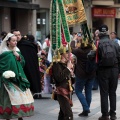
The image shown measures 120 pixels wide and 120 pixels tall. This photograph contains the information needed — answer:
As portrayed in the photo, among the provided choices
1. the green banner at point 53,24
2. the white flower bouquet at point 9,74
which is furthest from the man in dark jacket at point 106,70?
the white flower bouquet at point 9,74

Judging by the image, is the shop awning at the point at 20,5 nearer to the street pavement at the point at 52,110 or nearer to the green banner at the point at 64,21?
the street pavement at the point at 52,110

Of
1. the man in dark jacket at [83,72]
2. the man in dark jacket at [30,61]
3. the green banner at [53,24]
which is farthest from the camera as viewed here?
the man in dark jacket at [30,61]

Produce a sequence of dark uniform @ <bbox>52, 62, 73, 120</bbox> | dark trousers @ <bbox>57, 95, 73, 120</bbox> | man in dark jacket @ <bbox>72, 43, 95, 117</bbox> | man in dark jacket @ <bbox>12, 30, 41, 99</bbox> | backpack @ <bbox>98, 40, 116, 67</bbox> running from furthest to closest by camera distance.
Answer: man in dark jacket @ <bbox>12, 30, 41, 99</bbox> < man in dark jacket @ <bbox>72, 43, 95, 117</bbox> < backpack @ <bbox>98, 40, 116, 67</bbox> < dark trousers @ <bbox>57, 95, 73, 120</bbox> < dark uniform @ <bbox>52, 62, 73, 120</bbox>

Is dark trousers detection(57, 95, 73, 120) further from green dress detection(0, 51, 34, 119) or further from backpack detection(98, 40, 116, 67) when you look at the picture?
backpack detection(98, 40, 116, 67)

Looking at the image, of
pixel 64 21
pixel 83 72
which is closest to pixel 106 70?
pixel 83 72

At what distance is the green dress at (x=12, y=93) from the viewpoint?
739cm

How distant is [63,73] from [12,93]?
0.97 meters

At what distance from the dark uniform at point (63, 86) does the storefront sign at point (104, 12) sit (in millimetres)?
21993

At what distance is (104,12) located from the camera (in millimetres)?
29922

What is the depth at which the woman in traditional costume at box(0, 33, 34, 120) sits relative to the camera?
24.3ft

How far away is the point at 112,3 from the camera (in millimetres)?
29609

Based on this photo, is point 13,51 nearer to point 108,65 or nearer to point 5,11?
point 108,65

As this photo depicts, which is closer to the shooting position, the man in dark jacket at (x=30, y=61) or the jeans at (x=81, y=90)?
the jeans at (x=81, y=90)

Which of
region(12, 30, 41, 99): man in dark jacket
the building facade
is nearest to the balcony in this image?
the building facade
